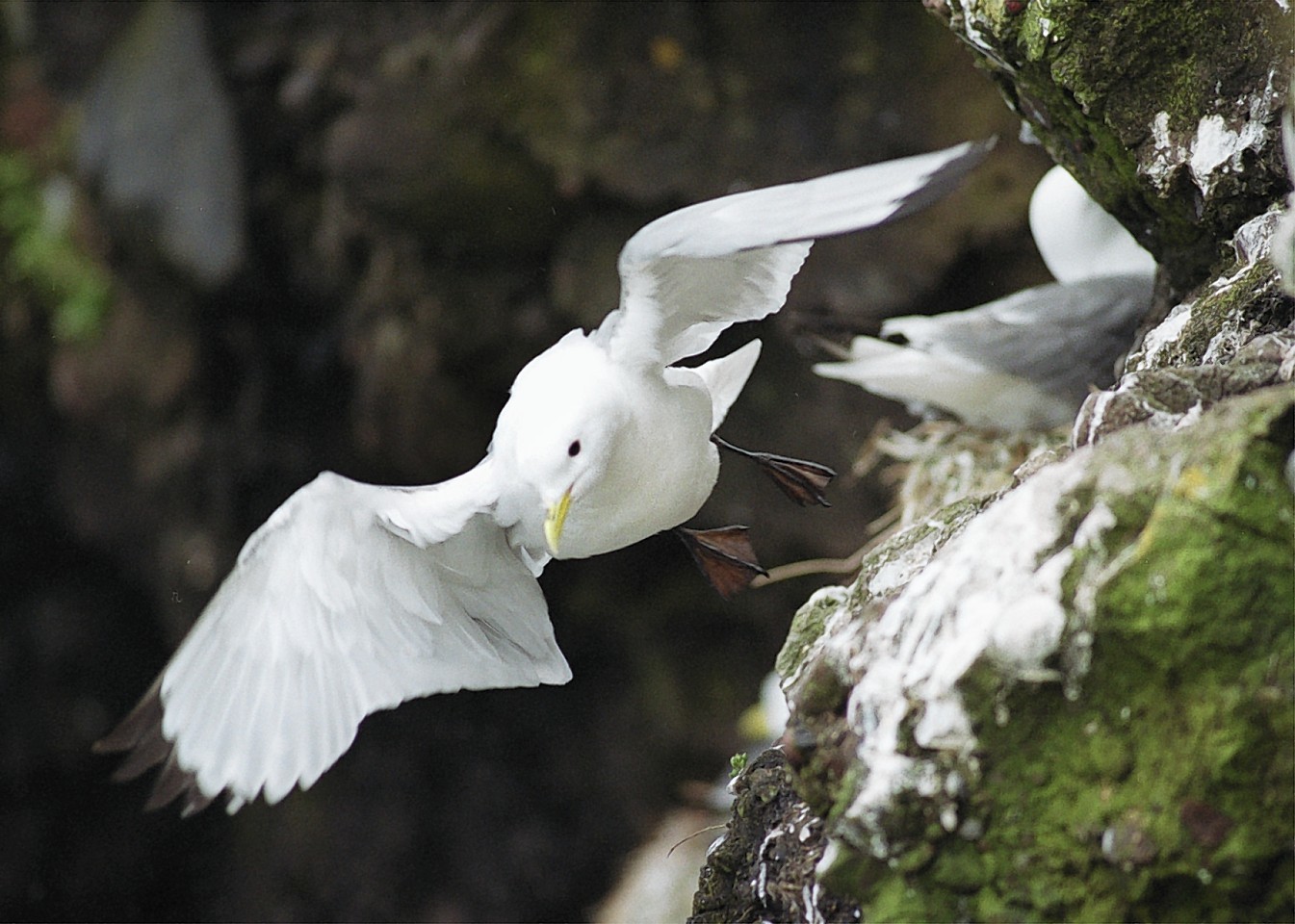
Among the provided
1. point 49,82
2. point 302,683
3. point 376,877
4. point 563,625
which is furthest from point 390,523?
point 49,82

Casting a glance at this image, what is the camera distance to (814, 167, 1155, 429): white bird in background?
2289 mm

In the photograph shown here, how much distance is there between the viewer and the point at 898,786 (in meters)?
0.99

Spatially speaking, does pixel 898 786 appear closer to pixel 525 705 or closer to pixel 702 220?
pixel 702 220

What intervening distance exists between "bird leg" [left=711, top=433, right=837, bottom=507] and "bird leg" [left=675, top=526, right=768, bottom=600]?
0.33ft

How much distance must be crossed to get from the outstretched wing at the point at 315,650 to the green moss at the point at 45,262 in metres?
2.69

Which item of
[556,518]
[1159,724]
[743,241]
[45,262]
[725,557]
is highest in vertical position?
[45,262]

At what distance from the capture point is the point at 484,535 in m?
1.62

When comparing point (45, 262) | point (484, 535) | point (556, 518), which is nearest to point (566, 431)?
point (556, 518)

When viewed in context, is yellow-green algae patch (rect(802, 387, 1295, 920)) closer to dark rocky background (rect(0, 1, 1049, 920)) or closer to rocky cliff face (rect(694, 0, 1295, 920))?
rocky cliff face (rect(694, 0, 1295, 920))

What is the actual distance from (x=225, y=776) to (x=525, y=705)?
7.91ft

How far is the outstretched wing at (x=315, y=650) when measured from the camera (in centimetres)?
154

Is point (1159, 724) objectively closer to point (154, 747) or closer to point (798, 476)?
point (798, 476)

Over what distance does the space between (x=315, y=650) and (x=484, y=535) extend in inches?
10.3

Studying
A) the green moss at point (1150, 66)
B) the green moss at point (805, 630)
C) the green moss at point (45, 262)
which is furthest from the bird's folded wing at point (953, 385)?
the green moss at point (45, 262)
